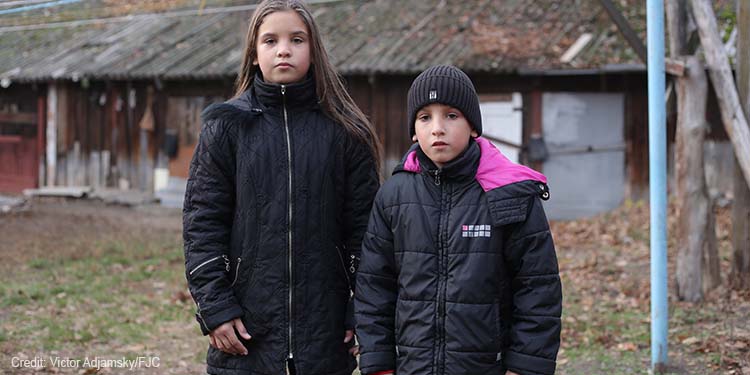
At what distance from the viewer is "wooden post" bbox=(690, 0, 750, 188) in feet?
21.7

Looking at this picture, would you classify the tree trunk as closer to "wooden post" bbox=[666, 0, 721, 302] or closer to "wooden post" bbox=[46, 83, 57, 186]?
"wooden post" bbox=[666, 0, 721, 302]

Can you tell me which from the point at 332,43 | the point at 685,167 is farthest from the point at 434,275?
the point at 332,43

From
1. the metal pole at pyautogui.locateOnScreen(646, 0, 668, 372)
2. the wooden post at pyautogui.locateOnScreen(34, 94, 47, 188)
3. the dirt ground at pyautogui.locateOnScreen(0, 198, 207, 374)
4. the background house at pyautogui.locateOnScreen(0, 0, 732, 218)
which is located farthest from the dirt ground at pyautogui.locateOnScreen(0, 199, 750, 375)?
the wooden post at pyautogui.locateOnScreen(34, 94, 47, 188)

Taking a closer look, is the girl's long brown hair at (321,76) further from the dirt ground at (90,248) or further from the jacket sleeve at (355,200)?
the dirt ground at (90,248)

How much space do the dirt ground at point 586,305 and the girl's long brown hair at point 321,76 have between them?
3089 mm

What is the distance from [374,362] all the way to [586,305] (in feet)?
17.3

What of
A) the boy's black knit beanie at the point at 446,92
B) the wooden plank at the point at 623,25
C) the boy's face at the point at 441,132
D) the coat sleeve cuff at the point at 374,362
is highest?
the wooden plank at the point at 623,25

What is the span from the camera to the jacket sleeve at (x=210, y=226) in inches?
115

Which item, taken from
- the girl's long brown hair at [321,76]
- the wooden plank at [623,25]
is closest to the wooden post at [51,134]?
the wooden plank at [623,25]

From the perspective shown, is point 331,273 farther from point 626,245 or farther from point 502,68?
point 502,68

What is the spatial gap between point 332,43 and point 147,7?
24.2ft

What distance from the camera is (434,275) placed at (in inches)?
109

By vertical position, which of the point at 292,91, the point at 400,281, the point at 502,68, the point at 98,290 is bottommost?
the point at 98,290

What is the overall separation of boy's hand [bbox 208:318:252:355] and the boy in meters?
0.41
